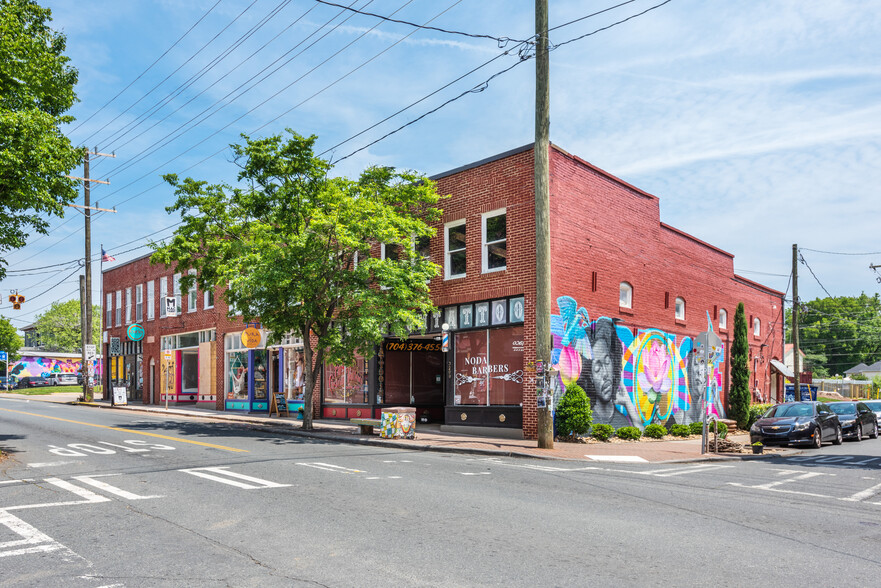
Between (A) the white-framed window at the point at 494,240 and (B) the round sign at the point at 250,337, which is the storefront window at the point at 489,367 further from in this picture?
(B) the round sign at the point at 250,337

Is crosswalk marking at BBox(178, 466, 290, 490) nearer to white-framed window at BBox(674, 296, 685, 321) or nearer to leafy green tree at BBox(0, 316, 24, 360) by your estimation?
white-framed window at BBox(674, 296, 685, 321)

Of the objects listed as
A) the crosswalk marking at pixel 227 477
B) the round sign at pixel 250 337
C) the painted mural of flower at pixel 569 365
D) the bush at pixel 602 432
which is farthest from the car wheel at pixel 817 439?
the round sign at pixel 250 337

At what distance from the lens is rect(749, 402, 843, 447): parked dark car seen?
19.9 m

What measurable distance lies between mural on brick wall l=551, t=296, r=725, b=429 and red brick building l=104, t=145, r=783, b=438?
6cm

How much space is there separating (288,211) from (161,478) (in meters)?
10.8

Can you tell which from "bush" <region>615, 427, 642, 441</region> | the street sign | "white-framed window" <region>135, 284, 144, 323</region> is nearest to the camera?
"bush" <region>615, 427, 642, 441</region>

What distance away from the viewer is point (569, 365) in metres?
19.9

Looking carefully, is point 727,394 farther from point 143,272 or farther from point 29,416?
point 143,272

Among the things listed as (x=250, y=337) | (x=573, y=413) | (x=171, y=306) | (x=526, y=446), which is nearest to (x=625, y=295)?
(x=573, y=413)

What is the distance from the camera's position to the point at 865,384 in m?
66.9

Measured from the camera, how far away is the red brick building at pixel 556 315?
20.0 m

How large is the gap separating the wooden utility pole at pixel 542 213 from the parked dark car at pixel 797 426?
7.53m

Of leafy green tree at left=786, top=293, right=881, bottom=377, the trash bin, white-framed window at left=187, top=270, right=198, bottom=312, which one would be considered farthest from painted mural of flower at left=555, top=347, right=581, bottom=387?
leafy green tree at left=786, top=293, right=881, bottom=377

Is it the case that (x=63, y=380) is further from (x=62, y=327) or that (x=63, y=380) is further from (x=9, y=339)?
(x=62, y=327)
